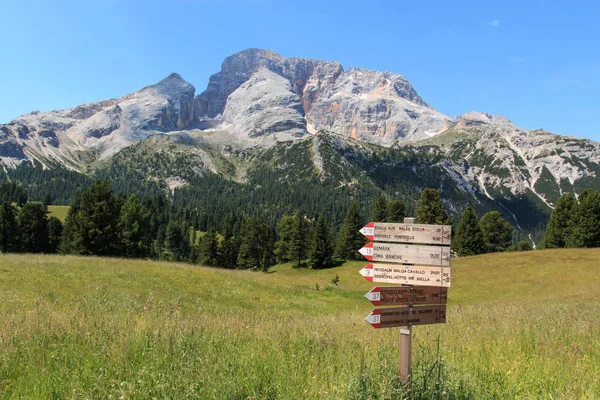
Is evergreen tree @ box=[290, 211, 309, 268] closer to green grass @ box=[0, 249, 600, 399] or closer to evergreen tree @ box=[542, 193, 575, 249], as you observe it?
evergreen tree @ box=[542, 193, 575, 249]

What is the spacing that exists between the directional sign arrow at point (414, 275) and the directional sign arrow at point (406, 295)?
0.46ft

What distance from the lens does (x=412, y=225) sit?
532 cm

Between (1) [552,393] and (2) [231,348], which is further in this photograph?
(2) [231,348]

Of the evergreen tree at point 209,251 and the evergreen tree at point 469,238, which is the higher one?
the evergreen tree at point 469,238

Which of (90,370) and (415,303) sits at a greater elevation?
(415,303)

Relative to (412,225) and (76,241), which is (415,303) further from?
(76,241)

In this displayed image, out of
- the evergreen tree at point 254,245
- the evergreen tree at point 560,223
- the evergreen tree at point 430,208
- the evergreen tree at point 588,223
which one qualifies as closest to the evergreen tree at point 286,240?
the evergreen tree at point 254,245

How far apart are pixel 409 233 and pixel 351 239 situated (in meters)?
69.3

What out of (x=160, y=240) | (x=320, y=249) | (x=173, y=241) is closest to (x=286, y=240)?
(x=320, y=249)

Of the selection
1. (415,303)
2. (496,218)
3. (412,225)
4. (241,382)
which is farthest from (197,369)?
(496,218)

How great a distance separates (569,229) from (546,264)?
30.3 metres

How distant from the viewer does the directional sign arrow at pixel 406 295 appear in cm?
515

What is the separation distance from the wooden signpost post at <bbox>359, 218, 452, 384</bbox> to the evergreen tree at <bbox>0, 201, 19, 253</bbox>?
7501 cm

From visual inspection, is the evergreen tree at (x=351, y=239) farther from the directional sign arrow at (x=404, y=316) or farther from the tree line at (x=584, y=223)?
the directional sign arrow at (x=404, y=316)
